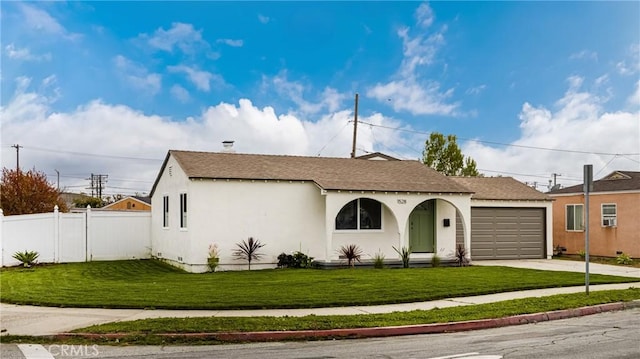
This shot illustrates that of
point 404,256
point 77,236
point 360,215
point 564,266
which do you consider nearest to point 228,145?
point 360,215

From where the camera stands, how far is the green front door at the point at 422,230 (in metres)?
22.3

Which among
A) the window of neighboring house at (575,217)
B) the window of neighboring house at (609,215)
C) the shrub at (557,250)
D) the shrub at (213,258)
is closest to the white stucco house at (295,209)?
the shrub at (213,258)

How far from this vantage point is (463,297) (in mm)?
13188

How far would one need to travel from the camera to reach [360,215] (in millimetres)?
21438

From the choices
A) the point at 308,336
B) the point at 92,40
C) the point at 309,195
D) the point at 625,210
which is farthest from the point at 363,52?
the point at 308,336

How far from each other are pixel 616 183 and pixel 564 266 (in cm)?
761

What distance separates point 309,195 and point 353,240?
229cm

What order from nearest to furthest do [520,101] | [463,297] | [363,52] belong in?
[463,297], [363,52], [520,101]

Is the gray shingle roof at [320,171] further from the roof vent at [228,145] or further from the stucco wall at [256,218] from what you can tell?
the roof vent at [228,145]

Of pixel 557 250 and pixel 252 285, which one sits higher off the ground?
pixel 252 285

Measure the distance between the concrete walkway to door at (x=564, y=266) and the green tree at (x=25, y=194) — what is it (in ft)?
73.5

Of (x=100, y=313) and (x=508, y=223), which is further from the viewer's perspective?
(x=508, y=223)

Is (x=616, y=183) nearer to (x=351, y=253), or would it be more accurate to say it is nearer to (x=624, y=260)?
(x=624, y=260)

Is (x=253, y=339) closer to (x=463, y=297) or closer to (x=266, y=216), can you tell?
(x=463, y=297)
